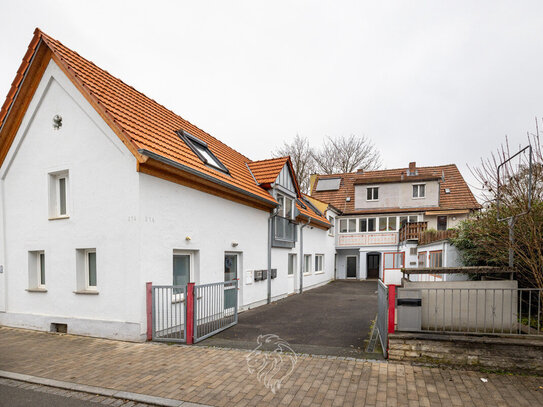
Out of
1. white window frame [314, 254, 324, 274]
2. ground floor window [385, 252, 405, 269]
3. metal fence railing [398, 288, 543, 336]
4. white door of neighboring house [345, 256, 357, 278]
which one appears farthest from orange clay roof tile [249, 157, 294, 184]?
white door of neighboring house [345, 256, 357, 278]

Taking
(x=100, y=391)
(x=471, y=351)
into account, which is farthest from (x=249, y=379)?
(x=471, y=351)

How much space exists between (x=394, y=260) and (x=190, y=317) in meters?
18.8

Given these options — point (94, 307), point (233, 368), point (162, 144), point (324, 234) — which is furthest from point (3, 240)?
point (324, 234)

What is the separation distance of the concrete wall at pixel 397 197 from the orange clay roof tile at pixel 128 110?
16.7 metres

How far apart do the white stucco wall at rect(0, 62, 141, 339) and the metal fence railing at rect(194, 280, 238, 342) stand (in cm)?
129

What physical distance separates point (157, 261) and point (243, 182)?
15.5 ft

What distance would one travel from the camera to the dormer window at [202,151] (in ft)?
31.6

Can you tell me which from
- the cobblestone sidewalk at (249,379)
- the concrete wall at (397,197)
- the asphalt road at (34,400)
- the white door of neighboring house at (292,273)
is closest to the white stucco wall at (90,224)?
the cobblestone sidewalk at (249,379)

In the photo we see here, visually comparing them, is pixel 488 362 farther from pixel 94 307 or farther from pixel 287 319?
pixel 94 307

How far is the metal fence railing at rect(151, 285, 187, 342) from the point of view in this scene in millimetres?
6705

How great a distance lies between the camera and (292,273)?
1608 centimetres

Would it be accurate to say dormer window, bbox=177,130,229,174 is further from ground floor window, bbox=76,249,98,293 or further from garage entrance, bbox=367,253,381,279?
garage entrance, bbox=367,253,381,279

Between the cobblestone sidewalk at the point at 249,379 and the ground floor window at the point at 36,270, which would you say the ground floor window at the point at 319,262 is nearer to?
the cobblestone sidewalk at the point at 249,379

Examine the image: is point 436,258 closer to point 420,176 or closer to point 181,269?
point 181,269
